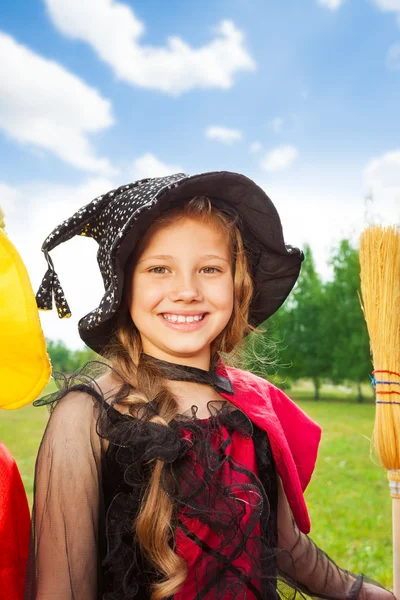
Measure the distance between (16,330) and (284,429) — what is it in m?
1.07

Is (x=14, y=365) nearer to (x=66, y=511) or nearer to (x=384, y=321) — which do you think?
(x=66, y=511)

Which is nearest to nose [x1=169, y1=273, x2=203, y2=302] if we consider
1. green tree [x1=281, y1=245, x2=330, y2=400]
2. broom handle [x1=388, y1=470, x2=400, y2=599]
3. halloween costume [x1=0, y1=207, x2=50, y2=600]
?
halloween costume [x1=0, y1=207, x2=50, y2=600]

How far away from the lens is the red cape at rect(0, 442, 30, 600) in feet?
4.99

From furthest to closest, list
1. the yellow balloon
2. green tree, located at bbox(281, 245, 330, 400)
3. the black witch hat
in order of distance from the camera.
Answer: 1. green tree, located at bbox(281, 245, 330, 400)
2. the black witch hat
3. the yellow balloon

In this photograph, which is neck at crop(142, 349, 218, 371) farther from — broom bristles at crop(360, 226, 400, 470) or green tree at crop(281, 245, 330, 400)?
green tree at crop(281, 245, 330, 400)

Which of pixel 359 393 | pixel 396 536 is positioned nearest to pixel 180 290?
pixel 396 536

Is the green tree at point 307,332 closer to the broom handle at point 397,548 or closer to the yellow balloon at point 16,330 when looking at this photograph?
the broom handle at point 397,548

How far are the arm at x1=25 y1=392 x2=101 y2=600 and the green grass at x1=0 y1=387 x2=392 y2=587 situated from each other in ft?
4.43

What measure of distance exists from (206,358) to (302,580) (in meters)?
0.89

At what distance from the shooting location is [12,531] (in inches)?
61.8

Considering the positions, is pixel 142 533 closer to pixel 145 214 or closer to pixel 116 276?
pixel 116 276

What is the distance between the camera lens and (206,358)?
1979mm

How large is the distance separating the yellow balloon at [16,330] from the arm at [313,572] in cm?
108

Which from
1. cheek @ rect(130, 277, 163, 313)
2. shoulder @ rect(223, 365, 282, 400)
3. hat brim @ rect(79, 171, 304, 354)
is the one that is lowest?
shoulder @ rect(223, 365, 282, 400)
